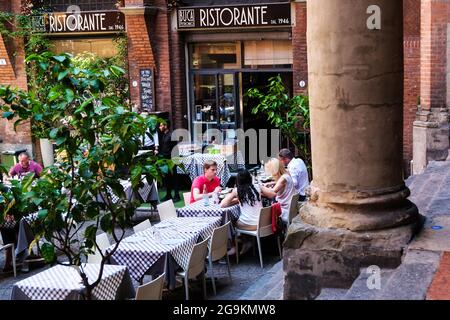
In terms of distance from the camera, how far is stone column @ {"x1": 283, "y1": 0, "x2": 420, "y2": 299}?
16.9ft

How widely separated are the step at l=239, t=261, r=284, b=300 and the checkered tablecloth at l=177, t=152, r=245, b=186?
5030 mm

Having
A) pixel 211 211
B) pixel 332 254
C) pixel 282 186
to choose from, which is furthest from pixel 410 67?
pixel 332 254

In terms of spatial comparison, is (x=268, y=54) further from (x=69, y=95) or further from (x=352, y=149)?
(x=352, y=149)

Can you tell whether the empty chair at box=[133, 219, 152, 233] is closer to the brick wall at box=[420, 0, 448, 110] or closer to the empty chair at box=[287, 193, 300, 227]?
the empty chair at box=[287, 193, 300, 227]

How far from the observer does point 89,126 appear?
6297 mm

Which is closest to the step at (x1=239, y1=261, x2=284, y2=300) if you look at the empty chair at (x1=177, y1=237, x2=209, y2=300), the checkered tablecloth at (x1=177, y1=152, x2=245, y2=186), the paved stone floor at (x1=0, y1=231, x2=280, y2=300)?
the paved stone floor at (x1=0, y1=231, x2=280, y2=300)

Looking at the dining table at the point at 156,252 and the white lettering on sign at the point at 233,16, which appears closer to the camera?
the dining table at the point at 156,252

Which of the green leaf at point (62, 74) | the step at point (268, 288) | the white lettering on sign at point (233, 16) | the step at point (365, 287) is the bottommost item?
the step at point (268, 288)

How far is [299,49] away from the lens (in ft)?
55.3

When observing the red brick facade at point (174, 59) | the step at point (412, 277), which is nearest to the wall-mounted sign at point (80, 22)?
the red brick facade at point (174, 59)

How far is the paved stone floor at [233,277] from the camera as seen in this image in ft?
30.7

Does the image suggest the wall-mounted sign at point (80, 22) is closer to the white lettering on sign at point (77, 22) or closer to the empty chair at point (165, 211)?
the white lettering on sign at point (77, 22)

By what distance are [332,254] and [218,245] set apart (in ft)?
14.1

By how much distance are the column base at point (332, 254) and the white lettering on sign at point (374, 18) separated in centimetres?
144
